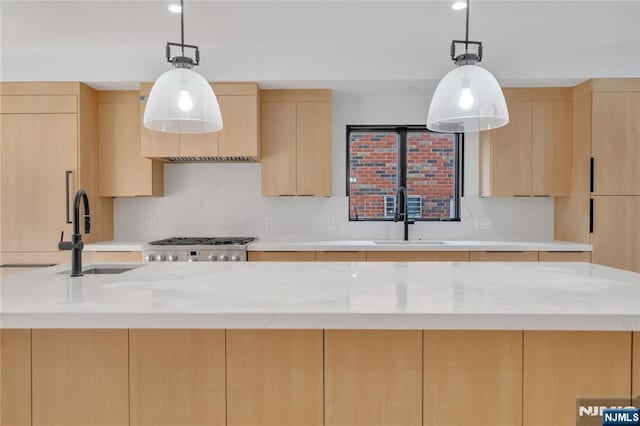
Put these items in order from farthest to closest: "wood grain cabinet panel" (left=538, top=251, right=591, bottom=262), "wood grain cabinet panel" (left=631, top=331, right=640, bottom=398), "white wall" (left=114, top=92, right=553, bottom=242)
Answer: "white wall" (left=114, top=92, right=553, bottom=242) < "wood grain cabinet panel" (left=538, top=251, right=591, bottom=262) < "wood grain cabinet panel" (left=631, top=331, right=640, bottom=398)

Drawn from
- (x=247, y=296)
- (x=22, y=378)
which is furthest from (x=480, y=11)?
(x=22, y=378)

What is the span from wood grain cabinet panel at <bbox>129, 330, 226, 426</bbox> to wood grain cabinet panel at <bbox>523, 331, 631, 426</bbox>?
1.06 meters

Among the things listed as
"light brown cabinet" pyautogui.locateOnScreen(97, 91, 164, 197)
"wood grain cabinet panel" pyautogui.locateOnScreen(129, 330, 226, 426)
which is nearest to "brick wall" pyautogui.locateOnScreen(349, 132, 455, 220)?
"light brown cabinet" pyautogui.locateOnScreen(97, 91, 164, 197)

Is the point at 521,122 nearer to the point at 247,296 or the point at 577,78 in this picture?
the point at 577,78

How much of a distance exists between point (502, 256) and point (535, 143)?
1.12m

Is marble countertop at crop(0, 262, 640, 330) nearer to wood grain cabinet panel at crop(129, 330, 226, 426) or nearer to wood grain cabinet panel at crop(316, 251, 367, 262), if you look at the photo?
wood grain cabinet panel at crop(129, 330, 226, 426)

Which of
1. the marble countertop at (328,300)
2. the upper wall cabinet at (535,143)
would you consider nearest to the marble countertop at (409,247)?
the upper wall cabinet at (535,143)

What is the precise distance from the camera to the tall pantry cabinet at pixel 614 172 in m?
3.43

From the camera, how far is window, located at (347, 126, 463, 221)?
420 cm

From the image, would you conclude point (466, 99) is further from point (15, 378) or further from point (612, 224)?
point (612, 224)

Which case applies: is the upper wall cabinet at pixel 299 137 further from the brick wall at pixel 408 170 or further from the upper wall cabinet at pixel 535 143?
the upper wall cabinet at pixel 535 143

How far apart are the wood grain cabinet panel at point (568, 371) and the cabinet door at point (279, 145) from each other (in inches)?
107

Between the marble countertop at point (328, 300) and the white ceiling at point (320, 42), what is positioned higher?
the white ceiling at point (320, 42)

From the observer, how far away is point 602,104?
3.45 metres
